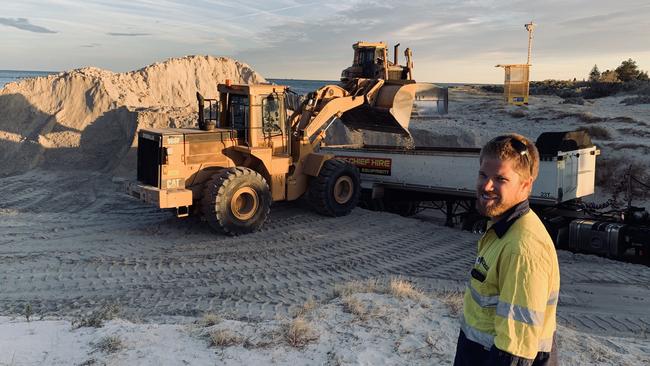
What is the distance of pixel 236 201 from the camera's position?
10.6 m

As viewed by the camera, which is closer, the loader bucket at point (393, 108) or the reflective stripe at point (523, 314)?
the reflective stripe at point (523, 314)

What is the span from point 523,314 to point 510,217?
0.44 m

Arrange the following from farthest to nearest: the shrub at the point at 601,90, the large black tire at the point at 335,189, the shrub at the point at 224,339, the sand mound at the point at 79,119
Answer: the shrub at the point at 601,90 → the sand mound at the point at 79,119 → the large black tire at the point at 335,189 → the shrub at the point at 224,339

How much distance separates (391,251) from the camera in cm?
1019

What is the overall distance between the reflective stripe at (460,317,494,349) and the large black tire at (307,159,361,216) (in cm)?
933

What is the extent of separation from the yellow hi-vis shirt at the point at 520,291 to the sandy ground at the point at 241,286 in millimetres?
2633

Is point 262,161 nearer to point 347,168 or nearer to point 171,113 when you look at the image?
point 347,168

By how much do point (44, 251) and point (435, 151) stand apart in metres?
8.43

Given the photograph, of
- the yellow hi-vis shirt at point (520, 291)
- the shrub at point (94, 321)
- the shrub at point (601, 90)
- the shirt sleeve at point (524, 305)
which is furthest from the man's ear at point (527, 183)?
the shrub at point (601, 90)

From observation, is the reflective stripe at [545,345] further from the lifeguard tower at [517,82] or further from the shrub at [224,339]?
the lifeguard tower at [517,82]

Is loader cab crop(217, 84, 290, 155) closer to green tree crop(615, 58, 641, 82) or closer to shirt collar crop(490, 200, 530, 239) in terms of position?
shirt collar crop(490, 200, 530, 239)

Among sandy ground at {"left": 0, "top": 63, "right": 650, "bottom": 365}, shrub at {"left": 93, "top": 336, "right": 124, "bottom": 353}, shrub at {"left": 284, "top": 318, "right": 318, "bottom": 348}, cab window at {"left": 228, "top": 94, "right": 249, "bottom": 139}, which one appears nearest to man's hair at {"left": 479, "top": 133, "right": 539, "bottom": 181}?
sandy ground at {"left": 0, "top": 63, "right": 650, "bottom": 365}

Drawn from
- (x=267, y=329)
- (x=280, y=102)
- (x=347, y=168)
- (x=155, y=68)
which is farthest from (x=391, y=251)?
(x=155, y=68)

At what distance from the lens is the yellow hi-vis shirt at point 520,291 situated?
226 centimetres
